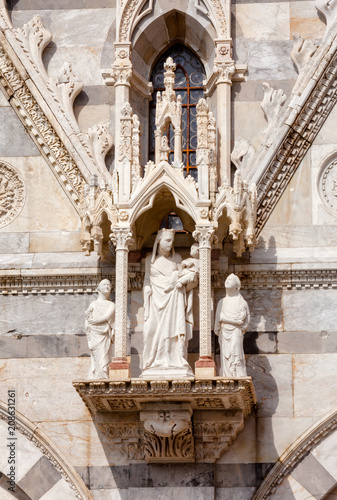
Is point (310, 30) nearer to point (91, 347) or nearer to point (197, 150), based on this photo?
point (197, 150)

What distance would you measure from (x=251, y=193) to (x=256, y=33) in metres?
1.72

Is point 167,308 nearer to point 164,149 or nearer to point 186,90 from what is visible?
point 164,149

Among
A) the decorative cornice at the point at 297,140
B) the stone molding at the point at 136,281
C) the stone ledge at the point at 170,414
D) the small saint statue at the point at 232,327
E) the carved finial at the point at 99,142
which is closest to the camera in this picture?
the stone ledge at the point at 170,414

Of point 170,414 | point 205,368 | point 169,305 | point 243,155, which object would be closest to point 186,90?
point 243,155

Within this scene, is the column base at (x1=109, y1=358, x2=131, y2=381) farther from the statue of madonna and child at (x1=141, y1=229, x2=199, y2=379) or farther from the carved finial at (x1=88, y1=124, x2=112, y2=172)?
the carved finial at (x1=88, y1=124, x2=112, y2=172)

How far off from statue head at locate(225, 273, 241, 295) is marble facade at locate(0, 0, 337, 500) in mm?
158

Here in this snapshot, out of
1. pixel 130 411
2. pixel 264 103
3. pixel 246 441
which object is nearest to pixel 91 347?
pixel 130 411

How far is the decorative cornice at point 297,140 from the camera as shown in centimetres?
1460

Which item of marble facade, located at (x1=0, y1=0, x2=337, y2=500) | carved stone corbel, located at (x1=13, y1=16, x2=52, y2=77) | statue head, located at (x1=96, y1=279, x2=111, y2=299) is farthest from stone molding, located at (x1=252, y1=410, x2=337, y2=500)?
carved stone corbel, located at (x1=13, y1=16, x2=52, y2=77)

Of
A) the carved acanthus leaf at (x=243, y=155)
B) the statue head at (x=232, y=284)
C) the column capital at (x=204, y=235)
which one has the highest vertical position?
the carved acanthus leaf at (x=243, y=155)

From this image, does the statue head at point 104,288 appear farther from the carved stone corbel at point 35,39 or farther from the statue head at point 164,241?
the carved stone corbel at point 35,39

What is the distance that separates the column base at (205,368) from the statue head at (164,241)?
3.34 ft

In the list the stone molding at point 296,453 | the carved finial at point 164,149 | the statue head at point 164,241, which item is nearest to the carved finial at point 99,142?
the carved finial at point 164,149

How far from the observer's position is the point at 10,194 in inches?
587
